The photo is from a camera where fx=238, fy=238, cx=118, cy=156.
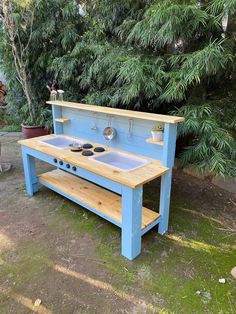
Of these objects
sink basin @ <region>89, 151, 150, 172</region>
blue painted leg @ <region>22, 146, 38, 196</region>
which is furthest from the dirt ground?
sink basin @ <region>89, 151, 150, 172</region>

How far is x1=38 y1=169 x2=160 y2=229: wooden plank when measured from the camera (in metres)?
2.05

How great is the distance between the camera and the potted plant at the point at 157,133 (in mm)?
1900

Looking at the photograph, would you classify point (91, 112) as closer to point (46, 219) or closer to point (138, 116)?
point (138, 116)

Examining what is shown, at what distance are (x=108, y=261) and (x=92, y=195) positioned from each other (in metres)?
0.71

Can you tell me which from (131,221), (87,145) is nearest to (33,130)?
(87,145)

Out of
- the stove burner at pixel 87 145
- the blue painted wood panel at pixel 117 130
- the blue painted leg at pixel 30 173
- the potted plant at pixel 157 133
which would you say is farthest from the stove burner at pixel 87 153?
the blue painted leg at pixel 30 173

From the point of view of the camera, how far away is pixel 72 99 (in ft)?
13.1

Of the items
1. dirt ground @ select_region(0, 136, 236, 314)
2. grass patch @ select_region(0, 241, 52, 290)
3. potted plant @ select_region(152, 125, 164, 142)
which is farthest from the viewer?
potted plant @ select_region(152, 125, 164, 142)

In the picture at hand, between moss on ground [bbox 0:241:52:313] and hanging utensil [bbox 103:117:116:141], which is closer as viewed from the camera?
moss on ground [bbox 0:241:52:313]

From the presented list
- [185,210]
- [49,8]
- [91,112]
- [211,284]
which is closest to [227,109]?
[185,210]

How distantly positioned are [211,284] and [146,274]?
1.45 ft

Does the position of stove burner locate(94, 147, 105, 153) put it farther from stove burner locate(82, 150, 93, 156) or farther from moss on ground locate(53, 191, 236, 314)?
moss on ground locate(53, 191, 236, 314)

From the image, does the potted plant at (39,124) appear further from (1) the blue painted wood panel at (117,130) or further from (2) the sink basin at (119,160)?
(2) the sink basin at (119,160)

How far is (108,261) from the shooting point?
1.82 m
